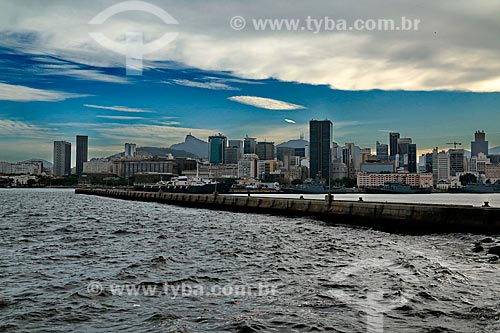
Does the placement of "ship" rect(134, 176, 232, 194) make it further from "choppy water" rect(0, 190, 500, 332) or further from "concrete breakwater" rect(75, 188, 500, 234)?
"choppy water" rect(0, 190, 500, 332)

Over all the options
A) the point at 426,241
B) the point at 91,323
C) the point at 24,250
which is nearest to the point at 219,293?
the point at 91,323

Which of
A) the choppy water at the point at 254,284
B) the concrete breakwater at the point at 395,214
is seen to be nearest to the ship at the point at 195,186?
the concrete breakwater at the point at 395,214

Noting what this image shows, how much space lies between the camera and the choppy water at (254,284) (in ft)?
26.8

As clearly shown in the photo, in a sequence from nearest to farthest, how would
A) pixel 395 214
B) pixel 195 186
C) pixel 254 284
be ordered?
pixel 254 284
pixel 395 214
pixel 195 186

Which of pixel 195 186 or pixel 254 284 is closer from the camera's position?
pixel 254 284

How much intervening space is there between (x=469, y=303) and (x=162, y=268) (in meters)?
7.74

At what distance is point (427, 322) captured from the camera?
322 inches

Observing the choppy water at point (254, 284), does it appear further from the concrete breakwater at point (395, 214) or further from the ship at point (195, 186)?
the ship at point (195, 186)

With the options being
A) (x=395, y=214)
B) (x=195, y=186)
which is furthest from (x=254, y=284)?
(x=195, y=186)

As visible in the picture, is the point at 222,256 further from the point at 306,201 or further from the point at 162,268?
the point at 306,201

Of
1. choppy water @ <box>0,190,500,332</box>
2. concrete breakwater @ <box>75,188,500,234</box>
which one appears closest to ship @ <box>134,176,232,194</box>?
concrete breakwater @ <box>75,188,500,234</box>

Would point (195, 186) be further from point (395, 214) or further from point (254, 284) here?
point (254, 284)

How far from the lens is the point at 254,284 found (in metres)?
11.2

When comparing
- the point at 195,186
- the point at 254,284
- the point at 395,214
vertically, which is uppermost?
the point at 195,186
